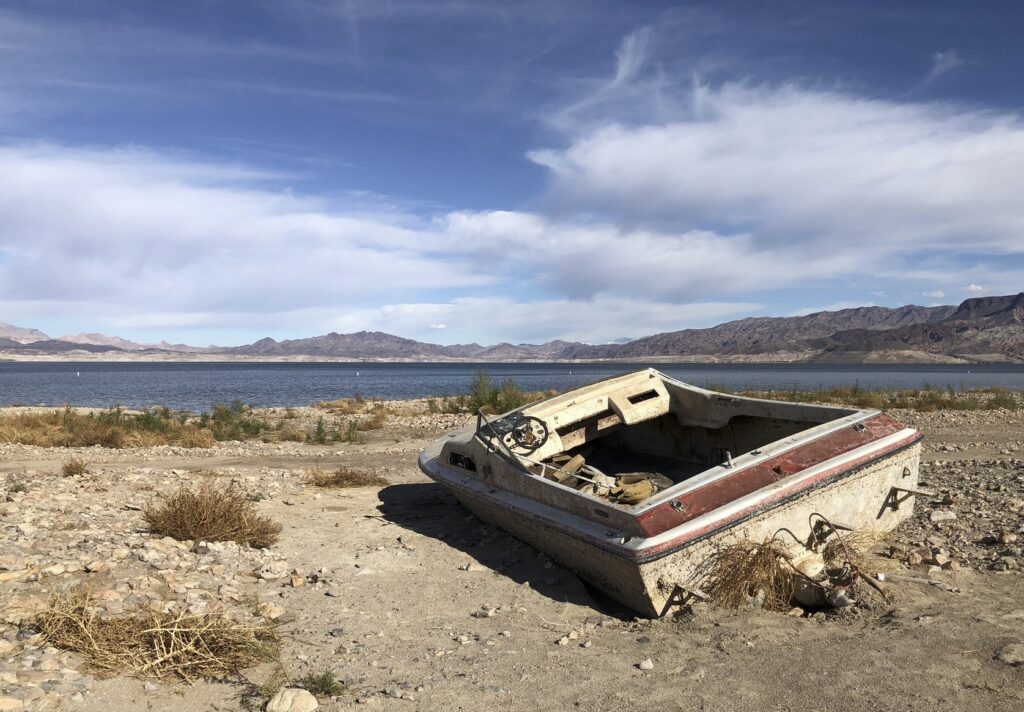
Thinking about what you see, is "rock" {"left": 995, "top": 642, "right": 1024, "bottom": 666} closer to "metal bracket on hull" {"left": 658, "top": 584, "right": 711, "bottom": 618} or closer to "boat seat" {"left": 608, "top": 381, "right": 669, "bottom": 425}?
"metal bracket on hull" {"left": 658, "top": 584, "right": 711, "bottom": 618}

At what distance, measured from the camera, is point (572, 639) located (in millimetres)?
4754

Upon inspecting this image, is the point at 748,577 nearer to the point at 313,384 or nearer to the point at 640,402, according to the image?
the point at 640,402

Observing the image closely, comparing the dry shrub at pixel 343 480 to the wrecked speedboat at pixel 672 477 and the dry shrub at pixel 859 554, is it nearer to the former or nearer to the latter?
the wrecked speedboat at pixel 672 477

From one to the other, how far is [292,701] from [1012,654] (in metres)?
3.89

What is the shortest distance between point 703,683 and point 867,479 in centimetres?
300

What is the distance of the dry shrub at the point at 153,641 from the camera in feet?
12.7

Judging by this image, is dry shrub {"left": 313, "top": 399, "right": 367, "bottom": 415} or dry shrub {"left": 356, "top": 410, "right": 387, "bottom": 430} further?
dry shrub {"left": 313, "top": 399, "right": 367, "bottom": 415}

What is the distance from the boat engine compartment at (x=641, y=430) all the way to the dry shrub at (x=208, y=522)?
2455 mm

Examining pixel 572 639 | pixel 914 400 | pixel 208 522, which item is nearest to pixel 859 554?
pixel 572 639

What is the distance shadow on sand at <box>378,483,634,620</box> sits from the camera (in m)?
5.73

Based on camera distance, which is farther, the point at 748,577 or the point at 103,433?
the point at 103,433

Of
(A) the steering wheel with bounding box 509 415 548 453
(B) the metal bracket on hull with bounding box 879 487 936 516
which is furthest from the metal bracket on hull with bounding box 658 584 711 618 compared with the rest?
(A) the steering wheel with bounding box 509 415 548 453

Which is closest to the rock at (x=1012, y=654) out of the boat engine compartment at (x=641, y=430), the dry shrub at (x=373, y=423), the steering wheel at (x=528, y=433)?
the boat engine compartment at (x=641, y=430)

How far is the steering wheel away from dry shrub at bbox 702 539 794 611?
→ 2874mm
